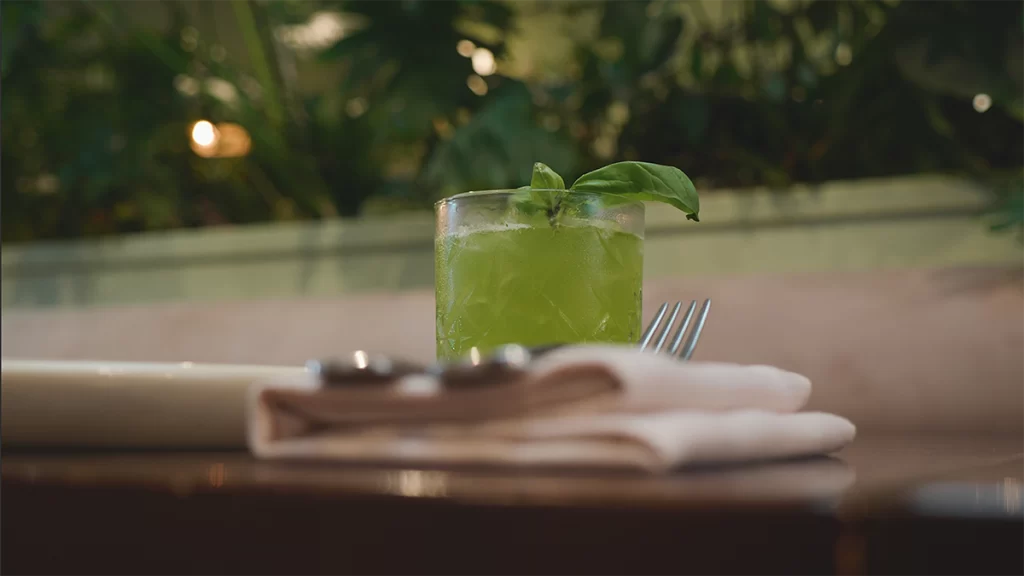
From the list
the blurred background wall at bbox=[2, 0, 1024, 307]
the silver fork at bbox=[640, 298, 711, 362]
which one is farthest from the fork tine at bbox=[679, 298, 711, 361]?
the blurred background wall at bbox=[2, 0, 1024, 307]

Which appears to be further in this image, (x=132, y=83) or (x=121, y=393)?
(x=132, y=83)

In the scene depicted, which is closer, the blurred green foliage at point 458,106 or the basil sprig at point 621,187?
the basil sprig at point 621,187

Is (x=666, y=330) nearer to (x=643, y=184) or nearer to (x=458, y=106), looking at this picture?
(x=643, y=184)

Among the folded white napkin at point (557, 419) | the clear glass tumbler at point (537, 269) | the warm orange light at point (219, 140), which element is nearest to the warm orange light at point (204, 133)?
the warm orange light at point (219, 140)

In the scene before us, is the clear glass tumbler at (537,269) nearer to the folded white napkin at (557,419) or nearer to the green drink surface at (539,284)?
the green drink surface at (539,284)

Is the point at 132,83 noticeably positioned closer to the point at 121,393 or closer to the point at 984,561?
the point at 121,393

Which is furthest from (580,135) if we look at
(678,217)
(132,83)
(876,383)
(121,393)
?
(121,393)

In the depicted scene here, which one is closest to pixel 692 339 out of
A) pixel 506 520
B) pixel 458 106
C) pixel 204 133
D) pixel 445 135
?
pixel 506 520

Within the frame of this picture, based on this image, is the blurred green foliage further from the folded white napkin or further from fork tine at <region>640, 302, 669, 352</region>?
the folded white napkin
